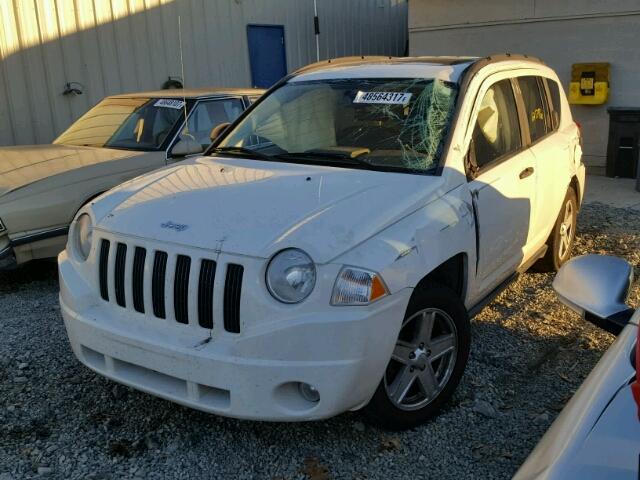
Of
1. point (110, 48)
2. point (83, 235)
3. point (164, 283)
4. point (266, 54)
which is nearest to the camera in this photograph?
point (164, 283)

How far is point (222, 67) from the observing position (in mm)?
11203

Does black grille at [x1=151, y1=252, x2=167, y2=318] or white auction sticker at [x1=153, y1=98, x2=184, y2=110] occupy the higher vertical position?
white auction sticker at [x1=153, y1=98, x2=184, y2=110]

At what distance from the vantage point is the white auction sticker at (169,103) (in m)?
6.03

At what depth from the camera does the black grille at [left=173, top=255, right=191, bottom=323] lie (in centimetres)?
279

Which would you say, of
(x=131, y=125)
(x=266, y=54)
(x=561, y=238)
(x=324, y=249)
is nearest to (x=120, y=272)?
(x=324, y=249)

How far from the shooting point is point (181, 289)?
2.80 meters

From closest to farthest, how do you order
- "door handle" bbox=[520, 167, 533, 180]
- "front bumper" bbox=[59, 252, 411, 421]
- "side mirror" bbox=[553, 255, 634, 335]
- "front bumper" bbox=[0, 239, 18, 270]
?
"side mirror" bbox=[553, 255, 634, 335] < "front bumper" bbox=[59, 252, 411, 421] < "door handle" bbox=[520, 167, 533, 180] < "front bumper" bbox=[0, 239, 18, 270]

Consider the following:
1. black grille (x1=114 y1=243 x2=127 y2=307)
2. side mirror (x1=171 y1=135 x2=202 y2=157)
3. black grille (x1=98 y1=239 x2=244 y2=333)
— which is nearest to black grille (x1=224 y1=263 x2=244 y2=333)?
black grille (x1=98 y1=239 x2=244 y2=333)

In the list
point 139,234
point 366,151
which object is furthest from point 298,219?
point 366,151

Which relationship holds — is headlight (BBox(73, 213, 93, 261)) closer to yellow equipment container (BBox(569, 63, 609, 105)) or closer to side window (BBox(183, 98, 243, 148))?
side window (BBox(183, 98, 243, 148))

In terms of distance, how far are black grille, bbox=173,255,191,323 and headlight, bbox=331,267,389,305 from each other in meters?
0.68

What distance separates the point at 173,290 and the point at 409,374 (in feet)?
3.91

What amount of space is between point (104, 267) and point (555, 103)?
12.4 feet

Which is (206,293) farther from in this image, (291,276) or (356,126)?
(356,126)
